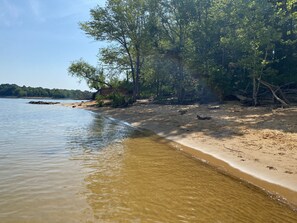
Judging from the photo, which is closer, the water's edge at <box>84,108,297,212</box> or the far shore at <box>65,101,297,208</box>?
the water's edge at <box>84,108,297,212</box>

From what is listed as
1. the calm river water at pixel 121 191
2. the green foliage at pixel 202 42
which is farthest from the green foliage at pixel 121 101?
the calm river water at pixel 121 191

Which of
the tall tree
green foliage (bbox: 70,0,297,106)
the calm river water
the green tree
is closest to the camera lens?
the calm river water

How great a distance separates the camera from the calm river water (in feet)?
15.4

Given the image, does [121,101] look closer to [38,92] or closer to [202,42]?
[202,42]

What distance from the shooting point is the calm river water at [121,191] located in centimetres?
471

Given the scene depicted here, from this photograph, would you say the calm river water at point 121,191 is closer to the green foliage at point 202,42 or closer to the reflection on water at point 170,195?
the reflection on water at point 170,195

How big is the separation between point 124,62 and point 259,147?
3196cm

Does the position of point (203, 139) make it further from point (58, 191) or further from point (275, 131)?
point (58, 191)

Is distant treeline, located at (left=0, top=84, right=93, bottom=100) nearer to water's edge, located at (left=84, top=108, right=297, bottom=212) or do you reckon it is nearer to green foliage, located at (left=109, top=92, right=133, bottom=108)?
green foliage, located at (left=109, top=92, right=133, bottom=108)

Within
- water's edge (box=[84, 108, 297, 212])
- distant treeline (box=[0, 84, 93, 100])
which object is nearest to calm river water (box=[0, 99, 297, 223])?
water's edge (box=[84, 108, 297, 212])

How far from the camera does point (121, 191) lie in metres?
5.84

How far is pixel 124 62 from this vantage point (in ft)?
128

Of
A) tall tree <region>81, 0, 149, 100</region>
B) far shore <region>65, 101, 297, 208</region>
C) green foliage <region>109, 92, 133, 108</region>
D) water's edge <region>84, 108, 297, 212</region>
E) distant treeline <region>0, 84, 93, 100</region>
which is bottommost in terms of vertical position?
water's edge <region>84, 108, 297, 212</region>

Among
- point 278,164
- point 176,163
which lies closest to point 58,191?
point 176,163
